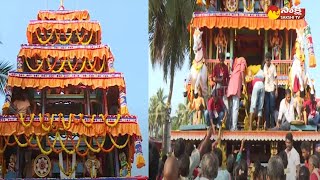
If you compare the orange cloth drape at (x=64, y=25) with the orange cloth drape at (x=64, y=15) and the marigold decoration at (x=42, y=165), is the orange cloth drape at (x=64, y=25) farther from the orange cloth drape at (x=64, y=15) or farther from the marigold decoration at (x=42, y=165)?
the marigold decoration at (x=42, y=165)

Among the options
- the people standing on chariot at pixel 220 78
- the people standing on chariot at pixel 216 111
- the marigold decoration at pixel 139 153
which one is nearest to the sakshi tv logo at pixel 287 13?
the people standing on chariot at pixel 220 78

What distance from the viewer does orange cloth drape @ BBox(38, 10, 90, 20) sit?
4773 mm

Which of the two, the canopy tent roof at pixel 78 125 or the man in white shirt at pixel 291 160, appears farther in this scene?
the man in white shirt at pixel 291 160

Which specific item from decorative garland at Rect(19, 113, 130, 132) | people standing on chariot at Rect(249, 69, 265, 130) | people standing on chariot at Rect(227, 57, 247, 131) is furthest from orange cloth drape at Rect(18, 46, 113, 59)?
people standing on chariot at Rect(249, 69, 265, 130)

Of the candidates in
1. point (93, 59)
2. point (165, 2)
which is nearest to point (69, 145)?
point (93, 59)

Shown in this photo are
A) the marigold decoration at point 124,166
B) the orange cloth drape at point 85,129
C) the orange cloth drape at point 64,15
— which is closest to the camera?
the orange cloth drape at point 85,129

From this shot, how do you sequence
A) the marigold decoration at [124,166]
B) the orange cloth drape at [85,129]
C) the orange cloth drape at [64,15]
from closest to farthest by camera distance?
A: the orange cloth drape at [85,129], the marigold decoration at [124,166], the orange cloth drape at [64,15]

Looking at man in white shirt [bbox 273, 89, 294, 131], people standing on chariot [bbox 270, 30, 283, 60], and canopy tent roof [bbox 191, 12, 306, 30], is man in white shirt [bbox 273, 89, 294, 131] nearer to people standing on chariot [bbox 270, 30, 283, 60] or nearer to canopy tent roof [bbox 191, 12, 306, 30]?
people standing on chariot [bbox 270, 30, 283, 60]

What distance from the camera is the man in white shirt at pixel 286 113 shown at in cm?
477

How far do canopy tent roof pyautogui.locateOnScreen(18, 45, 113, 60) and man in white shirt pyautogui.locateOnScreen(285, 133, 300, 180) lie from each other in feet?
4.48

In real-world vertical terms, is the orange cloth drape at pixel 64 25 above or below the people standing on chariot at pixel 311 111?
above

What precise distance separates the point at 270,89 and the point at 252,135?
36 centimetres

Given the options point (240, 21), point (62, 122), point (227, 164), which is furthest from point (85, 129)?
point (240, 21)

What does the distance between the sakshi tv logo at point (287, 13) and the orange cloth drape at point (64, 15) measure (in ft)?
4.25
